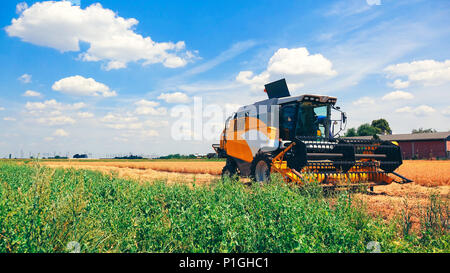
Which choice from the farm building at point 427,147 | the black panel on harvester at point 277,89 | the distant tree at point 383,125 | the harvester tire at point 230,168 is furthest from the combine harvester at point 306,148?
the distant tree at point 383,125

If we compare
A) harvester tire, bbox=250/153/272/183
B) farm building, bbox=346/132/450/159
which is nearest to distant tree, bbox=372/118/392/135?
farm building, bbox=346/132/450/159

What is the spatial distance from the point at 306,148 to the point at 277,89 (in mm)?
3753

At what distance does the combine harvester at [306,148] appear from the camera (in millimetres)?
8633

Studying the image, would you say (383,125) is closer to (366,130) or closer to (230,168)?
(366,130)

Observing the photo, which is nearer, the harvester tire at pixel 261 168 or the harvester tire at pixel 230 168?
the harvester tire at pixel 261 168

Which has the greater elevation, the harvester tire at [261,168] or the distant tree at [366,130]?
the distant tree at [366,130]

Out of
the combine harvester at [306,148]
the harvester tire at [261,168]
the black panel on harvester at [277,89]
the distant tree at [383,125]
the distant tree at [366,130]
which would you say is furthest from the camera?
the distant tree at [383,125]

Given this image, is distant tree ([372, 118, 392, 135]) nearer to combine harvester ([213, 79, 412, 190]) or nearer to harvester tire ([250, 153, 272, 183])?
combine harvester ([213, 79, 412, 190])

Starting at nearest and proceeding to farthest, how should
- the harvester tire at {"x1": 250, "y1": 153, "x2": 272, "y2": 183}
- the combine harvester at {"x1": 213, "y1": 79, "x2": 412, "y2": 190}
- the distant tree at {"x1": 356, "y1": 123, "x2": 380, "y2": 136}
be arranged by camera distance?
the combine harvester at {"x1": 213, "y1": 79, "x2": 412, "y2": 190}
the harvester tire at {"x1": 250, "y1": 153, "x2": 272, "y2": 183}
the distant tree at {"x1": 356, "y1": 123, "x2": 380, "y2": 136}

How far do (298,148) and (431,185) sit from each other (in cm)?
780

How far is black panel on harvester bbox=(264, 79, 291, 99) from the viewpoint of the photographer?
1114 cm

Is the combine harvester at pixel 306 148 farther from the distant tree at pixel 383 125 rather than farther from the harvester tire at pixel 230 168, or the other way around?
the distant tree at pixel 383 125

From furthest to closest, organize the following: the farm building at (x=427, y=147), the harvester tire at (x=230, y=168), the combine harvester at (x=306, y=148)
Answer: the farm building at (x=427, y=147) → the harvester tire at (x=230, y=168) → the combine harvester at (x=306, y=148)
